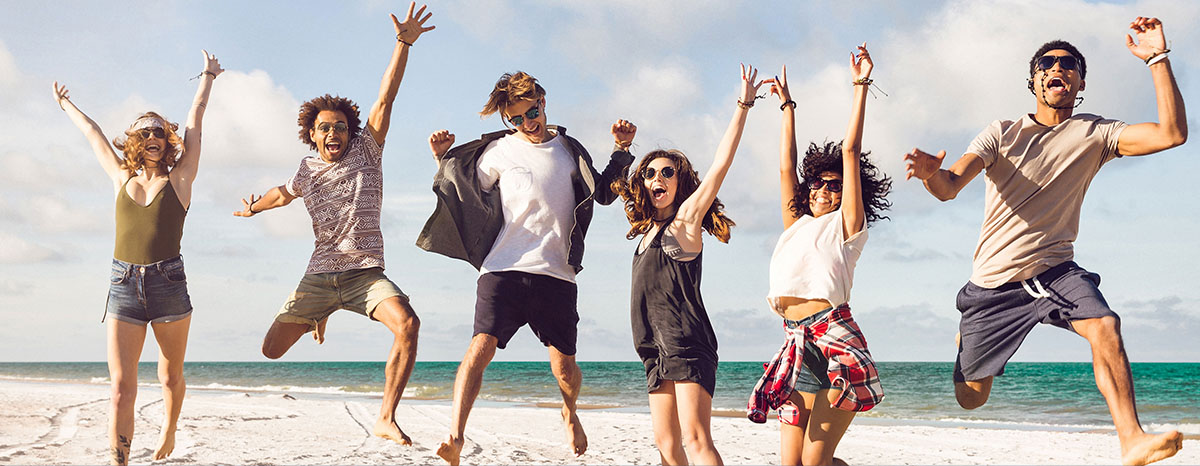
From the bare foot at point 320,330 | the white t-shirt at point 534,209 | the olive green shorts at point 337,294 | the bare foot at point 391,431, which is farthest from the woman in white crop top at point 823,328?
the bare foot at point 320,330

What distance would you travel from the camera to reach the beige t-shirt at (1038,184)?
5293 millimetres

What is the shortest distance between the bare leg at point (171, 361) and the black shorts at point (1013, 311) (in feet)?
17.6

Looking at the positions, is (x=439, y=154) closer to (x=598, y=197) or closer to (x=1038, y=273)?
(x=598, y=197)

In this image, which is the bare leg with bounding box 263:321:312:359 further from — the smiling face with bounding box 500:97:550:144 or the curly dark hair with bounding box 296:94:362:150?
the smiling face with bounding box 500:97:550:144

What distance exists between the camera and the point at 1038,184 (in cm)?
533

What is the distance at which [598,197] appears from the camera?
589 cm

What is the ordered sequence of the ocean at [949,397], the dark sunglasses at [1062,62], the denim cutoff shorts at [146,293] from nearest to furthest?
the dark sunglasses at [1062,62] → the denim cutoff shorts at [146,293] → the ocean at [949,397]

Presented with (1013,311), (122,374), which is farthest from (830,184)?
(122,374)

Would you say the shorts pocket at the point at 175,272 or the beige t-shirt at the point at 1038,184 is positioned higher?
the beige t-shirt at the point at 1038,184

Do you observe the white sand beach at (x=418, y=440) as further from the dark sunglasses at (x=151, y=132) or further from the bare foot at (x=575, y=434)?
the dark sunglasses at (x=151, y=132)

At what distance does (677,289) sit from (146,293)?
383 centimetres

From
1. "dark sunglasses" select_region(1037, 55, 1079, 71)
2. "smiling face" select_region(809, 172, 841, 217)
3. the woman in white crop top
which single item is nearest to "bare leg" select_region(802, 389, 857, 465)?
the woman in white crop top

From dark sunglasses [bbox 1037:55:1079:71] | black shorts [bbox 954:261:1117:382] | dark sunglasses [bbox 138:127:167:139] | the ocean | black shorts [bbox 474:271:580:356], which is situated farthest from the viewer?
the ocean

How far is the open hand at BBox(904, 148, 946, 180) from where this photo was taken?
4862mm
